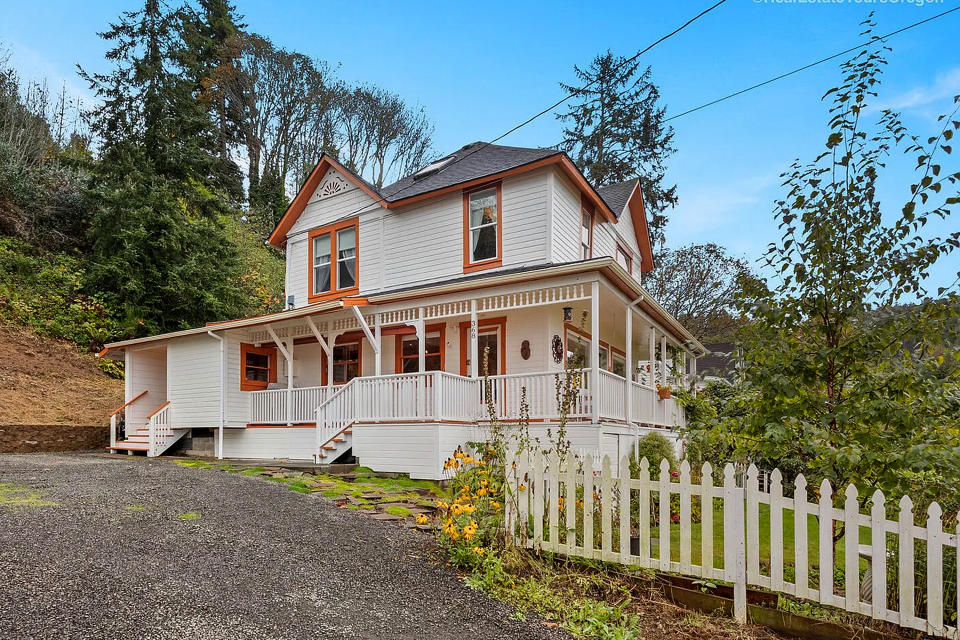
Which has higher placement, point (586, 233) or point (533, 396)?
point (586, 233)

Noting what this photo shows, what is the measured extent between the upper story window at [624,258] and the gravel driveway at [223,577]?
1268 cm

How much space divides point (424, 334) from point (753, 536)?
8809mm

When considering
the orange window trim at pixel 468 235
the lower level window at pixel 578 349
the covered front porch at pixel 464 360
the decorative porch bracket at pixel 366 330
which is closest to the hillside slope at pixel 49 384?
the covered front porch at pixel 464 360

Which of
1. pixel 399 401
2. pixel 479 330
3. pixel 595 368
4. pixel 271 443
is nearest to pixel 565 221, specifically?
pixel 479 330

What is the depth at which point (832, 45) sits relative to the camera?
9430 mm

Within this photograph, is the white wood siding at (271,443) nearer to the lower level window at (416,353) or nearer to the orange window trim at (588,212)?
the lower level window at (416,353)

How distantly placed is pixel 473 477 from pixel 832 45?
28.8 ft

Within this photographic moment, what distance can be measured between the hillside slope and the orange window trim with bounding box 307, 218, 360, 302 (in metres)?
6.84

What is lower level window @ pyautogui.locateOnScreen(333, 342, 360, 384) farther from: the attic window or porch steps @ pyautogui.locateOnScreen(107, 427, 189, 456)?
the attic window

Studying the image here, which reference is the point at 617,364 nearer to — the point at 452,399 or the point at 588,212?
the point at 588,212

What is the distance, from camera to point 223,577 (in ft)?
14.3

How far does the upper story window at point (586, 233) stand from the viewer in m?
14.1

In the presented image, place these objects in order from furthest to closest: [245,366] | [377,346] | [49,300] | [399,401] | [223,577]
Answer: [49,300], [245,366], [377,346], [399,401], [223,577]

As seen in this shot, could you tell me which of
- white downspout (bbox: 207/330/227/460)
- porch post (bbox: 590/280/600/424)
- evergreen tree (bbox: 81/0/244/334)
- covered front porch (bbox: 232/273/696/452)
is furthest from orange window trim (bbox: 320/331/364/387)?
evergreen tree (bbox: 81/0/244/334)
